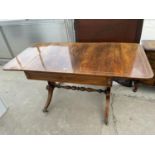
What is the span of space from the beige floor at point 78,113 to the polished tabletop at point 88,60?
743mm

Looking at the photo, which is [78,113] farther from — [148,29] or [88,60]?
[148,29]

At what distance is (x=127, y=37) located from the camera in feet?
6.06

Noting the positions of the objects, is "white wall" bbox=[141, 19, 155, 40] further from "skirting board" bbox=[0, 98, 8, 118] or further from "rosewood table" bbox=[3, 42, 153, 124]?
"skirting board" bbox=[0, 98, 8, 118]

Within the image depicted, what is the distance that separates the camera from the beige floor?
1578mm

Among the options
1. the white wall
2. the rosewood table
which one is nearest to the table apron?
the rosewood table

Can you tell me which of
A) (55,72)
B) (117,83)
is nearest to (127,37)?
(117,83)

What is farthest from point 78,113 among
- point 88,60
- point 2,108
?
point 2,108

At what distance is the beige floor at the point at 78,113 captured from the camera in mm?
1578

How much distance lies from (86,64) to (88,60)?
0.08m

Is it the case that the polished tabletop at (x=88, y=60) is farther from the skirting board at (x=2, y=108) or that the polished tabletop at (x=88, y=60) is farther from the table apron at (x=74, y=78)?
the skirting board at (x=2, y=108)

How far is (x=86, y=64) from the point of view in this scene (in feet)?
3.98

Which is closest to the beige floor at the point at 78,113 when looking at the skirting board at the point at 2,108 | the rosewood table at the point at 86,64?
the skirting board at the point at 2,108
